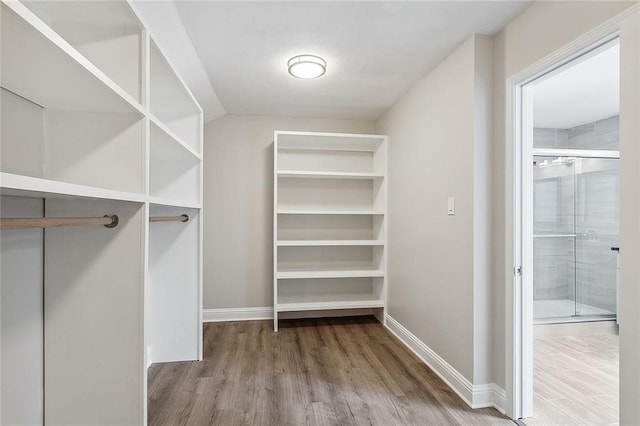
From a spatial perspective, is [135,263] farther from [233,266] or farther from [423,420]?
[233,266]

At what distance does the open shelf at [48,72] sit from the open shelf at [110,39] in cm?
19

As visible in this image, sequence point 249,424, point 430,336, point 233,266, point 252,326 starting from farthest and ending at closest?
1. point 233,266
2. point 252,326
3. point 430,336
4. point 249,424

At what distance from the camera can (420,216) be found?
2777 millimetres

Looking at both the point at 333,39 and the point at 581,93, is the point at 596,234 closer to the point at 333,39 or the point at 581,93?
the point at 581,93

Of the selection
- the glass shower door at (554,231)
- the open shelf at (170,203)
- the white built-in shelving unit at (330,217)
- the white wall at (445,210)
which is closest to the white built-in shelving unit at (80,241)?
the open shelf at (170,203)

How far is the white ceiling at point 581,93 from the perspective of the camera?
2.44m

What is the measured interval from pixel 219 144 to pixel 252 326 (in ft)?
6.66

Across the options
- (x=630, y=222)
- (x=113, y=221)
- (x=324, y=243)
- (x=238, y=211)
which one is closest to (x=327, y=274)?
(x=324, y=243)

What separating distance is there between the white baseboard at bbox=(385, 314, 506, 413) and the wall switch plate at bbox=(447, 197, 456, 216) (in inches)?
41.8

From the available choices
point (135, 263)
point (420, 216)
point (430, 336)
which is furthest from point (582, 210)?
point (135, 263)

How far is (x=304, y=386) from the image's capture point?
224 cm

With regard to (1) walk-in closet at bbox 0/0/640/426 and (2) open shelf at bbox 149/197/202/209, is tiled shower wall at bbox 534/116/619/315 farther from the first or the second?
(2) open shelf at bbox 149/197/202/209

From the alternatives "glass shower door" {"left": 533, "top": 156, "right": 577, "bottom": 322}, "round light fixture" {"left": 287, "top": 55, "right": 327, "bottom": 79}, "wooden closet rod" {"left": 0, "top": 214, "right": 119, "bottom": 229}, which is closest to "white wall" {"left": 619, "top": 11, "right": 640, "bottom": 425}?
"round light fixture" {"left": 287, "top": 55, "right": 327, "bottom": 79}

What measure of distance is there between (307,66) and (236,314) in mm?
2674
